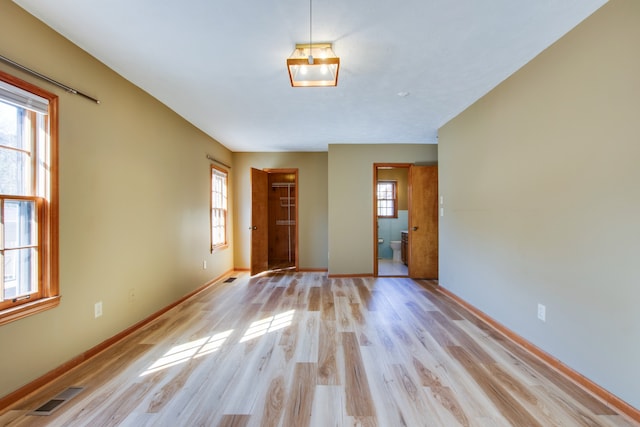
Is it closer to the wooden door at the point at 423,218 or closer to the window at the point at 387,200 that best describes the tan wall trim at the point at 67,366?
the wooden door at the point at 423,218

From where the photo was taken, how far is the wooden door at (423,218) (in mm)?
4578

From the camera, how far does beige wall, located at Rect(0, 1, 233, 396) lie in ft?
5.57

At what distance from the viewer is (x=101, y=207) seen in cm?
224

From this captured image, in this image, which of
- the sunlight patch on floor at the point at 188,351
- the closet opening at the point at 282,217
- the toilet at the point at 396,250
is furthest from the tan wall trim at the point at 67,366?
the toilet at the point at 396,250

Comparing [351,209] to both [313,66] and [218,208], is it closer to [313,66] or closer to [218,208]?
[218,208]

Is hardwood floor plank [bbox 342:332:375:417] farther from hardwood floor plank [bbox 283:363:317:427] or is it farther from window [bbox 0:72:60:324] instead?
window [bbox 0:72:60:324]

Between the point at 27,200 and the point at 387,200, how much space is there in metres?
6.28

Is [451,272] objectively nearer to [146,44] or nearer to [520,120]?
[520,120]

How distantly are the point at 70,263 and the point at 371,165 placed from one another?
4209 mm

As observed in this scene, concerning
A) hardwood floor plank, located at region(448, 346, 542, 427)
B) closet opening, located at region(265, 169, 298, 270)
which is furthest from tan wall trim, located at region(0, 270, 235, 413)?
closet opening, located at region(265, 169, 298, 270)

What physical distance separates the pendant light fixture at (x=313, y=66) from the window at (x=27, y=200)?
1.77 metres

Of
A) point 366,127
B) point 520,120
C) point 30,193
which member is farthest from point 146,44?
point 520,120

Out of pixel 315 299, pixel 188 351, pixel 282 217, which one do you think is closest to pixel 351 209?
pixel 315 299

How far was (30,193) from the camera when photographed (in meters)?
1.75
